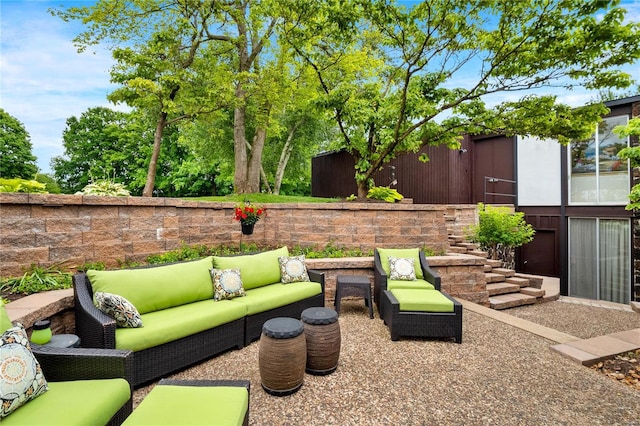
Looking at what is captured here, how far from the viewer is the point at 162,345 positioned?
259 cm

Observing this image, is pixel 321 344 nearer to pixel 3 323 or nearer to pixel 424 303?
pixel 424 303

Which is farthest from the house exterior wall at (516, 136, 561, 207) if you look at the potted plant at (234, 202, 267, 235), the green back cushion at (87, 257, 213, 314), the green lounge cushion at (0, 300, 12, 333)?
the green lounge cushion at (0, 300, 12, 333)

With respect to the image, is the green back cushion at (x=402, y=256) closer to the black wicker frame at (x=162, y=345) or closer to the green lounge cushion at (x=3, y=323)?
the black wicker frame at (x=162, y=345)

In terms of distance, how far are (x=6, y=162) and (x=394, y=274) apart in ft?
62.8

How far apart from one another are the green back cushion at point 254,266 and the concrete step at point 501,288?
443 cm

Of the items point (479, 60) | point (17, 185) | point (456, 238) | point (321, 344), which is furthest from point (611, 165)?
point (17, 185)

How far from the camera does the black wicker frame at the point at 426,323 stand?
3457 mm

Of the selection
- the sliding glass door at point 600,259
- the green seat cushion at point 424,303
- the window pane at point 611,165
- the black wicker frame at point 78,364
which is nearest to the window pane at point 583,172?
the window pane at point 611,165

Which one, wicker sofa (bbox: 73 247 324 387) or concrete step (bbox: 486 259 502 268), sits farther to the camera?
concrete step (bbox: 486 259 502 268)

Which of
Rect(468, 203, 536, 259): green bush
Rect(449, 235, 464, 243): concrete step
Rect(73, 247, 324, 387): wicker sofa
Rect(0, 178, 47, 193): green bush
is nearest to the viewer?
Rect(73, 247, 324, 387): wicker sofa

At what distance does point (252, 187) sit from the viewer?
1009 centimetres

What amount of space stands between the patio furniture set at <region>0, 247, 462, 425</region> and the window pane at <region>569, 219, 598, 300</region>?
6.47m

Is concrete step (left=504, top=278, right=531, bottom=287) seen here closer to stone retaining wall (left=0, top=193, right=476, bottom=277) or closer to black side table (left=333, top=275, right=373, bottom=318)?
stone retaining wall (left=0, top=193, right=476, bottom=277)

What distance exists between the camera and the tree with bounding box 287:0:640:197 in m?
4.62
